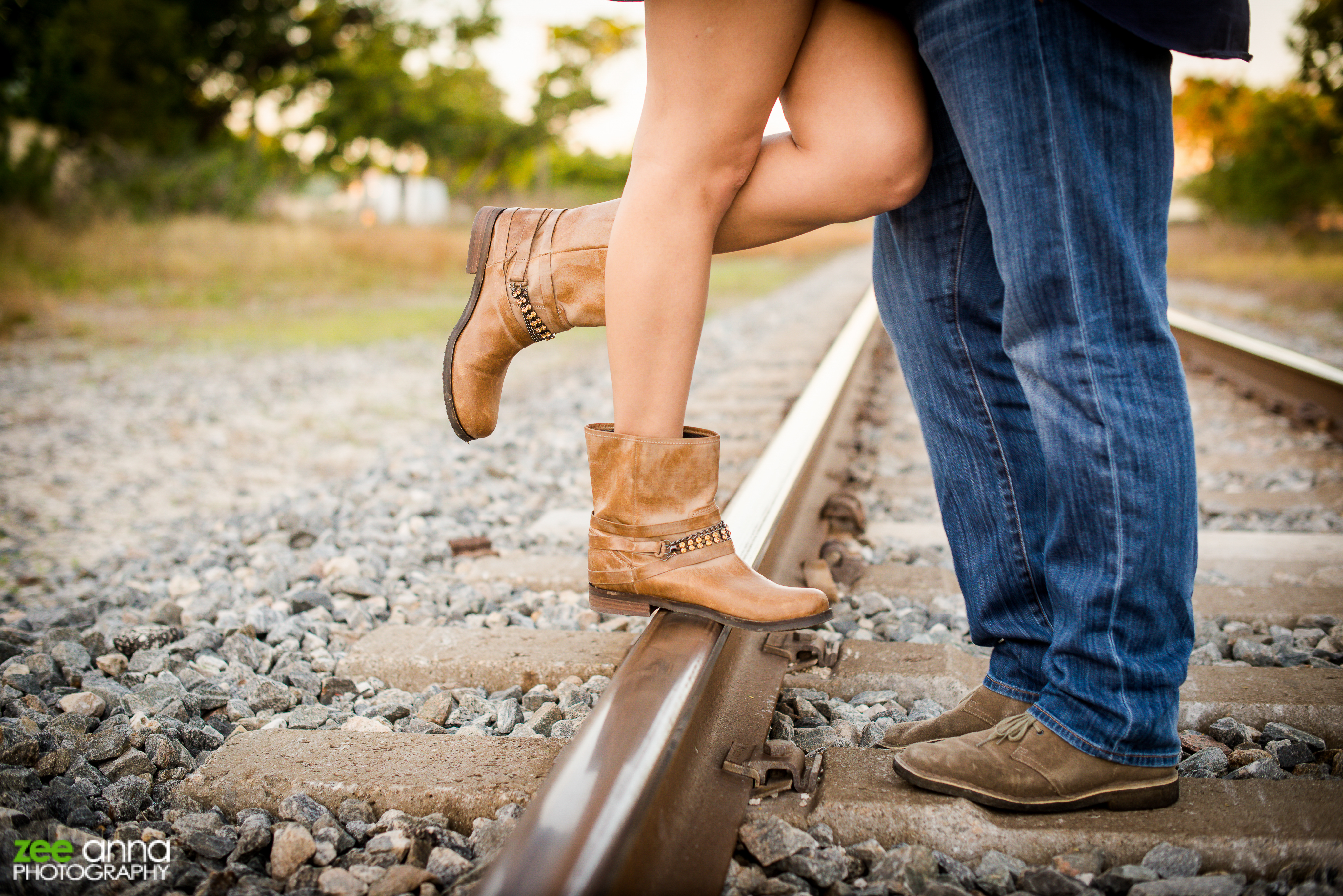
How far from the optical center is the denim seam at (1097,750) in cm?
118

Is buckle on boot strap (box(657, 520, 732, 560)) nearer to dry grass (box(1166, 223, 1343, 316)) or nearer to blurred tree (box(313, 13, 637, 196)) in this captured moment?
dry grass (box(1166, 223, 1343, 316))

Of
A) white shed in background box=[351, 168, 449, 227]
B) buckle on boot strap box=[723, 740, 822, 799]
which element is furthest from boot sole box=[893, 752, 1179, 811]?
white shed in background box=[351, 168, 449, 227]

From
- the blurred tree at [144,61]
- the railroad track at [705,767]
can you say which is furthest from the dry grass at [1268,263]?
the blurred tree at [144,61]

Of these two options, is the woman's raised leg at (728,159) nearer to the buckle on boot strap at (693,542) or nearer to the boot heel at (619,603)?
the buckle on boot strap at (693,542)

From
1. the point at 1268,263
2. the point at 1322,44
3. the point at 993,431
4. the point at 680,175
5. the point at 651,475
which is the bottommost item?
the point at 651,475

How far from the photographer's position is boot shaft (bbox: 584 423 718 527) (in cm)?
138

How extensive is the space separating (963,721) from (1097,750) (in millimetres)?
239

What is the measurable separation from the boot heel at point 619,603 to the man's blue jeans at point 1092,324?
61cm

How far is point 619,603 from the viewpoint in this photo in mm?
1483

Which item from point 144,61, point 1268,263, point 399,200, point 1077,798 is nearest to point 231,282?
point 144,61

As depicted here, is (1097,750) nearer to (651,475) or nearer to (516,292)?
(651,475)

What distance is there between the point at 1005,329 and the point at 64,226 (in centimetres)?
1288

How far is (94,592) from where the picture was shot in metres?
2.39

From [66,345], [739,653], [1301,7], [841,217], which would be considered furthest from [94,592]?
[1301,7]
